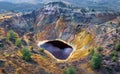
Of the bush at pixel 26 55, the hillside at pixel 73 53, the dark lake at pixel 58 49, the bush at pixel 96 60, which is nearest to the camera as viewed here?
the hillside at pixel 73 53

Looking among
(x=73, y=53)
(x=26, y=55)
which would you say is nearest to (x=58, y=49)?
(x=73, y=53)

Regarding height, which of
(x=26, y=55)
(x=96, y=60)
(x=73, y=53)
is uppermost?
(x=26, y=55)

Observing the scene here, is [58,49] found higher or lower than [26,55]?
lower

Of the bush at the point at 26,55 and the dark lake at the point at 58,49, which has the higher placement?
the bush at the point at 26,55

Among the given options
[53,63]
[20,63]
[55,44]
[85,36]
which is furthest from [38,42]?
[20,63]

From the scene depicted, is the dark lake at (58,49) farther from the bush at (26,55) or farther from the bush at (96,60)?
the bush at (26,55)

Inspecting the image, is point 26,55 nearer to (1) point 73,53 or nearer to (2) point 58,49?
(1) point 73,53

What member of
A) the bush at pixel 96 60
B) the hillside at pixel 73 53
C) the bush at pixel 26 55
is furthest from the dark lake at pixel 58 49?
the bush at pixel 26 55

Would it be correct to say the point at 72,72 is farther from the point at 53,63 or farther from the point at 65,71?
the point at 53,63

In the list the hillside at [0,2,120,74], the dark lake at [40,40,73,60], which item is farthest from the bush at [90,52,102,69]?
the dark lake at [40,40,73,60]

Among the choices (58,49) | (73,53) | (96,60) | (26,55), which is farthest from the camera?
(58,49)

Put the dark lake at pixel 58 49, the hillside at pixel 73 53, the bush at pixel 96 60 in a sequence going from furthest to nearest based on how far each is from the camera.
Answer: the dark lake at pixel 58 49, the bush at pixel 96 60, the hillside at pixel 73 53
